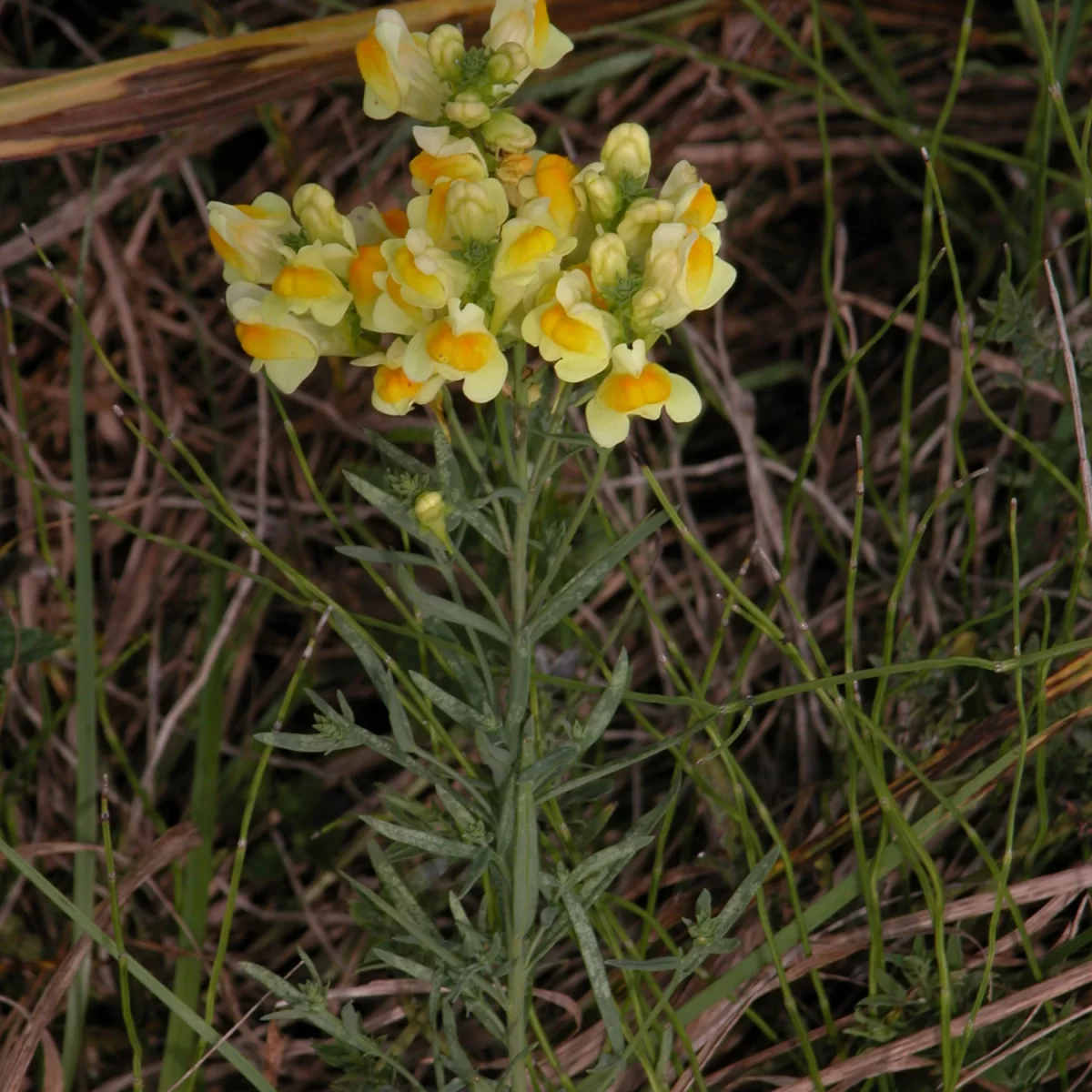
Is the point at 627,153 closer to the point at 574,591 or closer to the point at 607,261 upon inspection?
the point at 607,261

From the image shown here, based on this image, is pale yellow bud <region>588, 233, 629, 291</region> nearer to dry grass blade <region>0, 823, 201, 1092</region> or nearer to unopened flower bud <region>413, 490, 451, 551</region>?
unopened flower bud <region>413, 490, 451, 551</region>

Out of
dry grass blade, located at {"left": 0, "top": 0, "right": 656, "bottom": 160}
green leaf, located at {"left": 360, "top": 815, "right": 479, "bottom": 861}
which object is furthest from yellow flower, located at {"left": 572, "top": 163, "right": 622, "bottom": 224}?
dry grass blade, located at {"left": 0, "top": 0, "right": 656, "bottom": 160}

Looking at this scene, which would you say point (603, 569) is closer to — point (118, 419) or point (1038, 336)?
point (1038, 336)

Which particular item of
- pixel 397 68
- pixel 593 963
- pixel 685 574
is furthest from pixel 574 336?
pixel 685 574

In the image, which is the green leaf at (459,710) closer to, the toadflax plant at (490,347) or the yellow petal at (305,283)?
the toadflax plant at (490,347)

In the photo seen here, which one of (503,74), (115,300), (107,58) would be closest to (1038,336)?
(503,74)

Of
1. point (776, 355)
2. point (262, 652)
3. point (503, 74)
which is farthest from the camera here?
point (776, 355)
